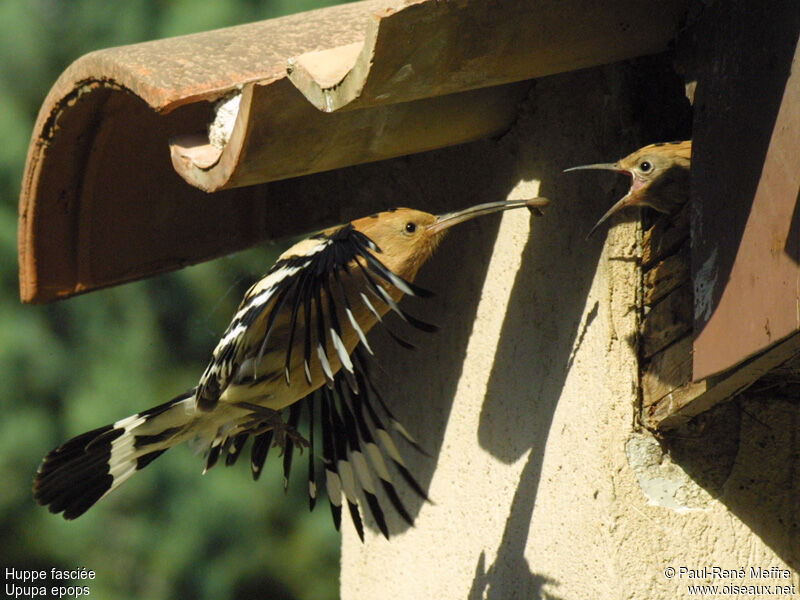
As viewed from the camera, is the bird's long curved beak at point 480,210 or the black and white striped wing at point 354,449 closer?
the bird's long curved beak at point 480,210

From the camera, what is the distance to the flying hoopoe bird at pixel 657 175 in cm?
216

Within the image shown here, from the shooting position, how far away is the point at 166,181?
9.62 ft

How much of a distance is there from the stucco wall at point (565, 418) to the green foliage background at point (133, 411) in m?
3.44

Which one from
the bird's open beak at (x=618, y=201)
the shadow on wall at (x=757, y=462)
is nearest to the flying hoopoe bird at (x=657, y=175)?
the bird's open beak at (x=618, y=201)

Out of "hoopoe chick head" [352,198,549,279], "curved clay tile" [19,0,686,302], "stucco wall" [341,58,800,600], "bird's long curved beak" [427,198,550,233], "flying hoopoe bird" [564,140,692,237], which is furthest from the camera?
"hoopoe chick head" [352,198,549,279]

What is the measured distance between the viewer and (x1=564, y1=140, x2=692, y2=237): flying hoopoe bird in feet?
7.08

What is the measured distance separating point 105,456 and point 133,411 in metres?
3.21

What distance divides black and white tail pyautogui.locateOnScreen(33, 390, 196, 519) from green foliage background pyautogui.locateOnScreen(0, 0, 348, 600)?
3.11 m

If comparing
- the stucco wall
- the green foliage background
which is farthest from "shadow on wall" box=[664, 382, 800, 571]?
the green foliage background

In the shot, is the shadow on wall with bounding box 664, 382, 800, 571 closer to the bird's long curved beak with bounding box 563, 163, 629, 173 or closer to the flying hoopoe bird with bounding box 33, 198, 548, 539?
the bird's long curved beak with bounding box 563, 163, 629, 173

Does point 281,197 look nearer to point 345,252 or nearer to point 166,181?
point 166,181

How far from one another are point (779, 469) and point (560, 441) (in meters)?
0.42

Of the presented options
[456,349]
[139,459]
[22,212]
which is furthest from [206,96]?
[139,459]

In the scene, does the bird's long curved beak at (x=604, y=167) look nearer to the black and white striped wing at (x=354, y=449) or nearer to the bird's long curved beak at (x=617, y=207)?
the bird's long curved beak at (x=617, y=207)
